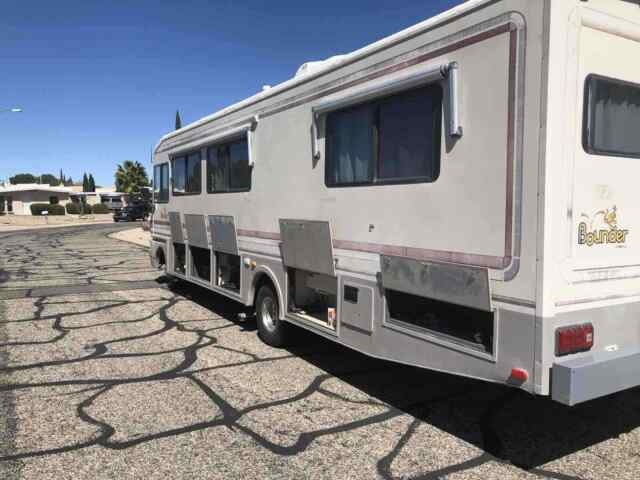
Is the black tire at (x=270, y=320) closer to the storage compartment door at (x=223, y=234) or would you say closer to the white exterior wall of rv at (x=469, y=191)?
the storage compartment door at (x=223, y=234)

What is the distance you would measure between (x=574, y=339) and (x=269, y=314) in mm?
3864

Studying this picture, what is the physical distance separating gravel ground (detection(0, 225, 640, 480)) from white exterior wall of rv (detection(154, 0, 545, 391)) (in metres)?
0.61

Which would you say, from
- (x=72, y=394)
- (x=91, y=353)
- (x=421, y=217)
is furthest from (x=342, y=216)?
(x=91, y=353)

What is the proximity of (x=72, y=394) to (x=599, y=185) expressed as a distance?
15.0 ft

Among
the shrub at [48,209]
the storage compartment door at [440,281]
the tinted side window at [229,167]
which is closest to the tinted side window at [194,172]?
the tinted side window at [229,167]

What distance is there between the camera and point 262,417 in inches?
169

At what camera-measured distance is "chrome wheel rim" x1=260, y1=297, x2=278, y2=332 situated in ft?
20.5

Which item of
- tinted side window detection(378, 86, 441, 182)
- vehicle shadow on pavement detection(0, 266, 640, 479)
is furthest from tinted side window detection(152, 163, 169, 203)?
tinted side window detection(378, 86, 441, 182)

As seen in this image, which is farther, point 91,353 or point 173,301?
point 173,301

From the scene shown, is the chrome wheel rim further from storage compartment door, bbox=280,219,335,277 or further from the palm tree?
the palm tree

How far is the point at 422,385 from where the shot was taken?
5.06m

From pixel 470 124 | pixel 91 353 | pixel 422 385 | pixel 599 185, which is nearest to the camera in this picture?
pixel 599 185

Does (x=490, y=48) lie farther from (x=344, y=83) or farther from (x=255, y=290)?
(x=255, y=290)

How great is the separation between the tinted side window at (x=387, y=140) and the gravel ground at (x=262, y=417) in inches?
76.5
